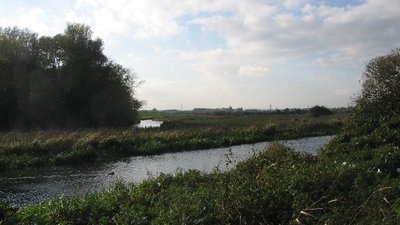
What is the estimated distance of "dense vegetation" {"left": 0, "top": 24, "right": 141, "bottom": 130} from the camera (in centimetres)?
5072

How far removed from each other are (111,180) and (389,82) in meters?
16.2

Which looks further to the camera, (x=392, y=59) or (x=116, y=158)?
(x=116, y=158)

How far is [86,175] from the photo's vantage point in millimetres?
22328

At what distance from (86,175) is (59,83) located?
3304 centimetres

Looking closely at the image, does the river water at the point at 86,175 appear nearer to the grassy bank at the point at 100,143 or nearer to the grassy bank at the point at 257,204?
the grassy bank at the point at 100,143

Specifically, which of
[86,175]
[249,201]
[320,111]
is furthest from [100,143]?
[320,111]

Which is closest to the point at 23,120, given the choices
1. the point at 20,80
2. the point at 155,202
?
the point at 20,80

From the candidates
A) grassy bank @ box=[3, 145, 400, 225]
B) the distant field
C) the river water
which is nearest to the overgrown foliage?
the distant field

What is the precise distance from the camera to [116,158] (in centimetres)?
2958

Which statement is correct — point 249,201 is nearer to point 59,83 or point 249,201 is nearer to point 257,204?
point 257,204

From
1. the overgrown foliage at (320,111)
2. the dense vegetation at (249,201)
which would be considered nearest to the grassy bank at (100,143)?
the dense vegetation at (249,201)

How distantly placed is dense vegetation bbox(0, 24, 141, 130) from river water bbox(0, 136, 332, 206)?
25.9 meters

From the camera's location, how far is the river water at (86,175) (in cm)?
1748

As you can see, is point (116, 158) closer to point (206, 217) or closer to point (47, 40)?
point (206, 217)
